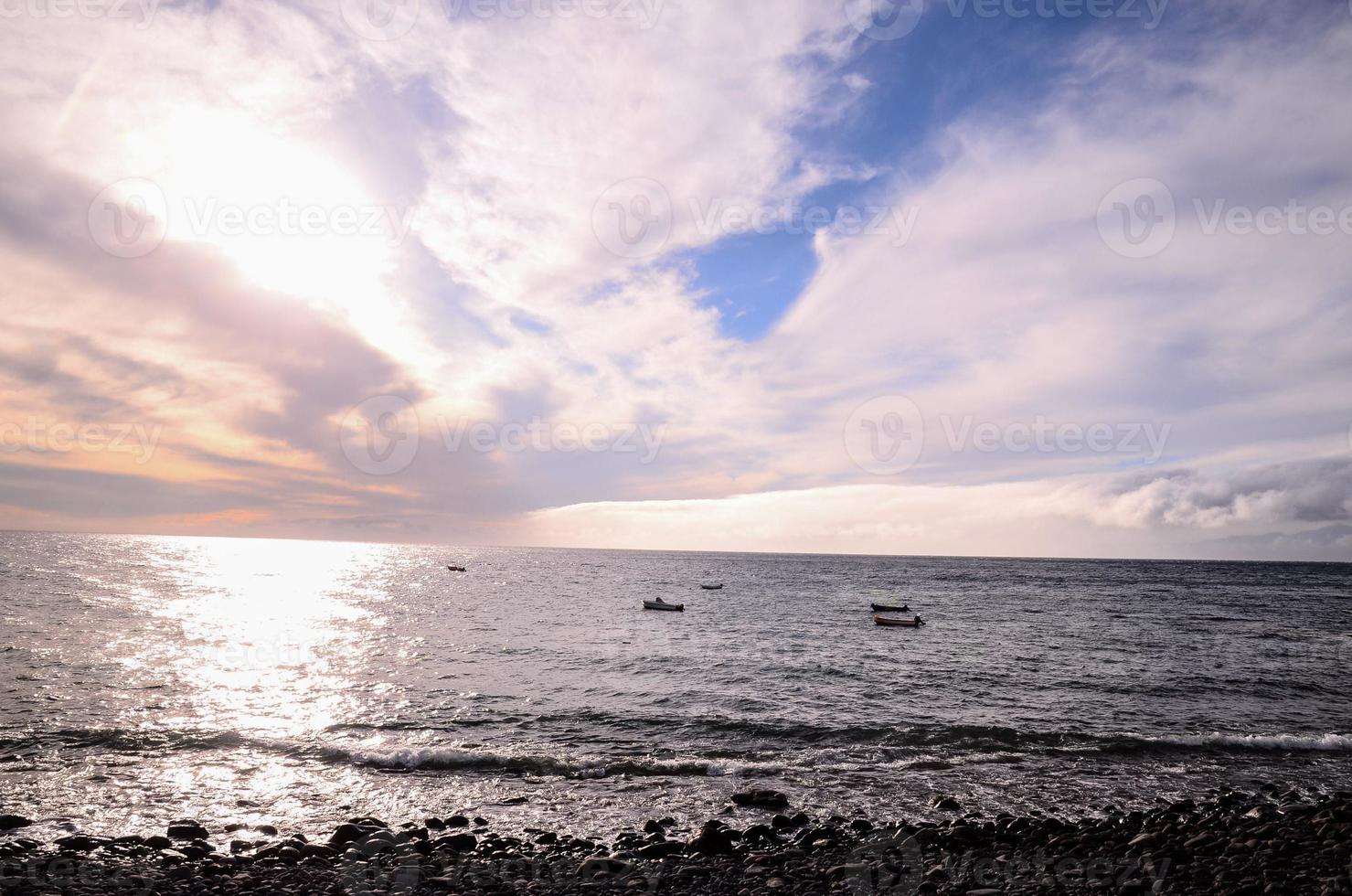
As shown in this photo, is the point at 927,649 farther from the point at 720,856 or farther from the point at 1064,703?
the point at 720,856

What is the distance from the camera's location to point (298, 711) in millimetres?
23875

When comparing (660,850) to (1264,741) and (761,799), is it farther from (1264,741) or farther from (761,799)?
(1264,741)

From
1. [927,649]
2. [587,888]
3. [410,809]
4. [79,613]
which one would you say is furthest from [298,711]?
[79,613]

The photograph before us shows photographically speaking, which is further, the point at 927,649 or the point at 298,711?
the point at 927,649

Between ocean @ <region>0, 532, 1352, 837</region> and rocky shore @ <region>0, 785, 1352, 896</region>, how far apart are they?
1.21 metres

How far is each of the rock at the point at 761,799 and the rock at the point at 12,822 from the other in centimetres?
1520

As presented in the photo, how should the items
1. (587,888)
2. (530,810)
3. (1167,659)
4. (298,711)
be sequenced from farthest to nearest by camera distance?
(1167,659), (298,711), (530,810), (587,888)

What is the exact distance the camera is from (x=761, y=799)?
15484mm

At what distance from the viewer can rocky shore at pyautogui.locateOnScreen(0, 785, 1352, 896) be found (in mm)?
11180

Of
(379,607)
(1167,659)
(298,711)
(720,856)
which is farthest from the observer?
(379,607)

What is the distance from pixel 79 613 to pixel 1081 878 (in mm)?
64799

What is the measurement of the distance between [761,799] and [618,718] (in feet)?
30.9

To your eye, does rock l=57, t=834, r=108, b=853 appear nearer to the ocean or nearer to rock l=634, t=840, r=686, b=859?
the ocean

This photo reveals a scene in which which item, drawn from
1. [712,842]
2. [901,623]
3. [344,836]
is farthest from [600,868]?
[901,623]
